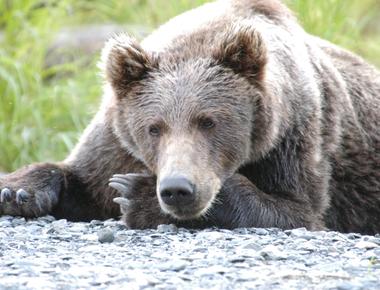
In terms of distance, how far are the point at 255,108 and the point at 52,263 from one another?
179 cm

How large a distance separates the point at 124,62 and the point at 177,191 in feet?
3.42

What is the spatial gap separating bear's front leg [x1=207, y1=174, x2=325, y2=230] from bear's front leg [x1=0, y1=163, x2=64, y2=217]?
120 centimetres

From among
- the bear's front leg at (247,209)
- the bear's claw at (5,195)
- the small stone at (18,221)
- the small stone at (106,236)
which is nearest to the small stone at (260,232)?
the bear's front leg at (247,209)

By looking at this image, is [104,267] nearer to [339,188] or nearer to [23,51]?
[339,188]

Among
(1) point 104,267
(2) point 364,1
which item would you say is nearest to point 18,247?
(1) point 104,267

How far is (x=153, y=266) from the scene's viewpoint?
4.38 m

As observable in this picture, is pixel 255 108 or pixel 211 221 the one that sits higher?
pixel 255 108

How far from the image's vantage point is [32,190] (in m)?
6.21

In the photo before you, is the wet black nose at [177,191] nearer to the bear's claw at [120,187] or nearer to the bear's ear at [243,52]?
the bear's claw at [120,187]

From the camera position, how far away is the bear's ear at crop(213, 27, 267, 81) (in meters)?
5.65

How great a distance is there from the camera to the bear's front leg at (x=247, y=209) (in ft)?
18.5

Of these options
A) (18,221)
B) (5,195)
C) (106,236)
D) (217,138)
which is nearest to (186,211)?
(106,236)

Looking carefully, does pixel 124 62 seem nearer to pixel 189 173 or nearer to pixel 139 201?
pixel 139 201

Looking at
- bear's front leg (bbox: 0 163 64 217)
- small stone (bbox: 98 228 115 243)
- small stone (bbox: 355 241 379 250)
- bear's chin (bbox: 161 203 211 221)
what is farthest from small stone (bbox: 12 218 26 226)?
small stone (bbox: 355 241 379 250)
